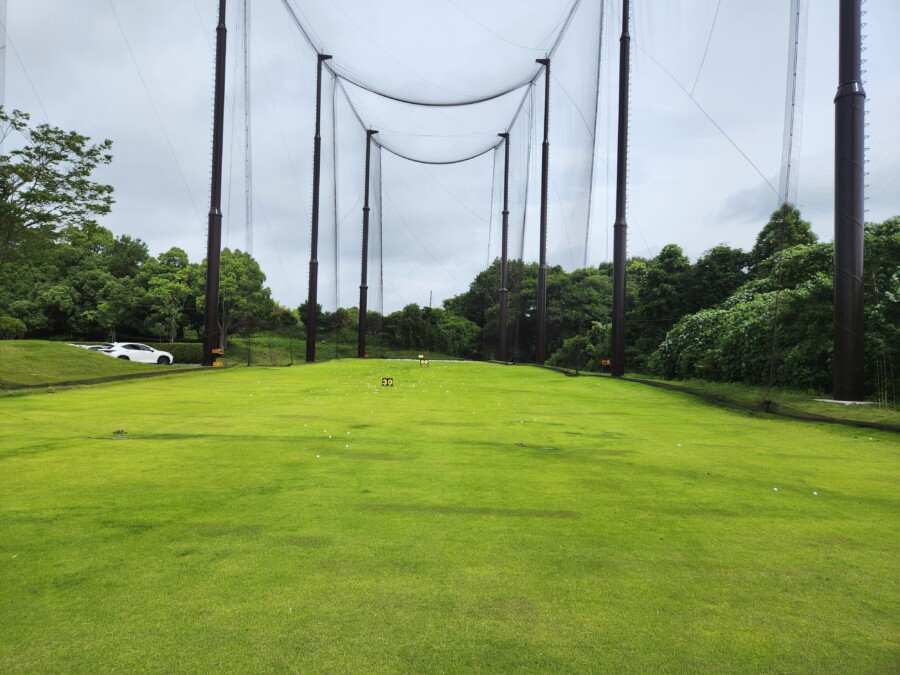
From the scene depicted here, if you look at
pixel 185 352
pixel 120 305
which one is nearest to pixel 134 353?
pixel 185 352

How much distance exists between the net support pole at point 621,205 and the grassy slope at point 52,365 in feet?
32.5

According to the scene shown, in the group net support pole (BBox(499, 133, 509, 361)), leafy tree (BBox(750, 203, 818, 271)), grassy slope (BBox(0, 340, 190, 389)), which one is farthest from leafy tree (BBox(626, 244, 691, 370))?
grassy slope (BBox(0, 340, 190, 389))

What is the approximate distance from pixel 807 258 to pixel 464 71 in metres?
13.2

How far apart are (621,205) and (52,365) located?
38.9 feet

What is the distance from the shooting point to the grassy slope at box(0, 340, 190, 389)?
8.66 m

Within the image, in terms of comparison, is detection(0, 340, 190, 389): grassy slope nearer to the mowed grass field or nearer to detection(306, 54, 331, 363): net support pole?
the mowed grass field

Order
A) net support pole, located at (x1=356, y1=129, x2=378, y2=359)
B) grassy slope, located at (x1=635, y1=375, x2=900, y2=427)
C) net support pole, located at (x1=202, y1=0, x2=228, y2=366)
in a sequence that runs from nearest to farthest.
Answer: grassy slope, located at (x1=635, y1=375, x2=900, y2=427)
net support pole, located at (x1=202, y1=0, x2=228, y2=366)
net support pole, located at (x1=356, y1=129, x2=378, y2=359)

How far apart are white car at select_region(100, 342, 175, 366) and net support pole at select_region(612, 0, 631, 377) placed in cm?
1539

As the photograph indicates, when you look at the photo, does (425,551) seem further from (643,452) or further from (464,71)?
(464,71)

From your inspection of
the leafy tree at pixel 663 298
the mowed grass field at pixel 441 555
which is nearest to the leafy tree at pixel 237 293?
the leafy tree at pixel 663 298

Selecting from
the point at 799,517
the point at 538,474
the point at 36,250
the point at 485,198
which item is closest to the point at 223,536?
the point at 538,474

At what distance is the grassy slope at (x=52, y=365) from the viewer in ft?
28.4

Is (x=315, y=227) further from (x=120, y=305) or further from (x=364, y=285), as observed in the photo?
(x=120, y=305)

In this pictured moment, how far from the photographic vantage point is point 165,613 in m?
1.55
